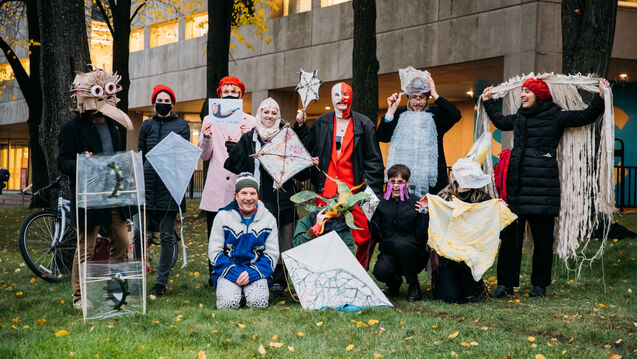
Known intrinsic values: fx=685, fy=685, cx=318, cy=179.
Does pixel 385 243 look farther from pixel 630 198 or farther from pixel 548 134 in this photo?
pixel 630 198

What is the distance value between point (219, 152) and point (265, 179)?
0.53 meters

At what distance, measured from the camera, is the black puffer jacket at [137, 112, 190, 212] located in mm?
6309

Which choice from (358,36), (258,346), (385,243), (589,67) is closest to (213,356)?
(258,346)

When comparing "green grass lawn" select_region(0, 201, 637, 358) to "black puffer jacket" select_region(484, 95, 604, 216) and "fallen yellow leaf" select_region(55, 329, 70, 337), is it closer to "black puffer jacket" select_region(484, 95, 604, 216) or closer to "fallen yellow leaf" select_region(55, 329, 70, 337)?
"fallen yellow leaf" select_region(55, 329, 70, 337)

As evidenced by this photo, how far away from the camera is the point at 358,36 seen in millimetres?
10797

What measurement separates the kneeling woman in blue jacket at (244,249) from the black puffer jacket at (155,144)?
670 millimetres

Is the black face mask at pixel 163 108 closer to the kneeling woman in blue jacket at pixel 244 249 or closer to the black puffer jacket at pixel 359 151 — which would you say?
the kneeling woman in blue jacket at pixel 244 249

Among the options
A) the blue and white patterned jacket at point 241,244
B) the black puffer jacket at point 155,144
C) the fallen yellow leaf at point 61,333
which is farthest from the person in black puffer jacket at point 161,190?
the fallen yellow leaf at point 61,333

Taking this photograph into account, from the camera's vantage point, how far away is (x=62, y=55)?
7750mm

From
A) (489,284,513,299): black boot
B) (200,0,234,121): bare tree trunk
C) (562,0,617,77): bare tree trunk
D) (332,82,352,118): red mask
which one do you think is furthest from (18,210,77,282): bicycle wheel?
(562,0,617,77): bare tree trunk

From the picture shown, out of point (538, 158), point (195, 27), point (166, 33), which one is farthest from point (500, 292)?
point (166, 33)

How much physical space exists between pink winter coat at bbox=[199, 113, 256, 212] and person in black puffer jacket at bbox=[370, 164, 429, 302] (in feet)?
4.65

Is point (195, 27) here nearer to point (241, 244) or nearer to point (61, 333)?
point (241, 244)

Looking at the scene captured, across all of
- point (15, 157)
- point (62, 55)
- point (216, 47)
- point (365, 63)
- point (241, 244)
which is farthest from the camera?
point (15, 157)
